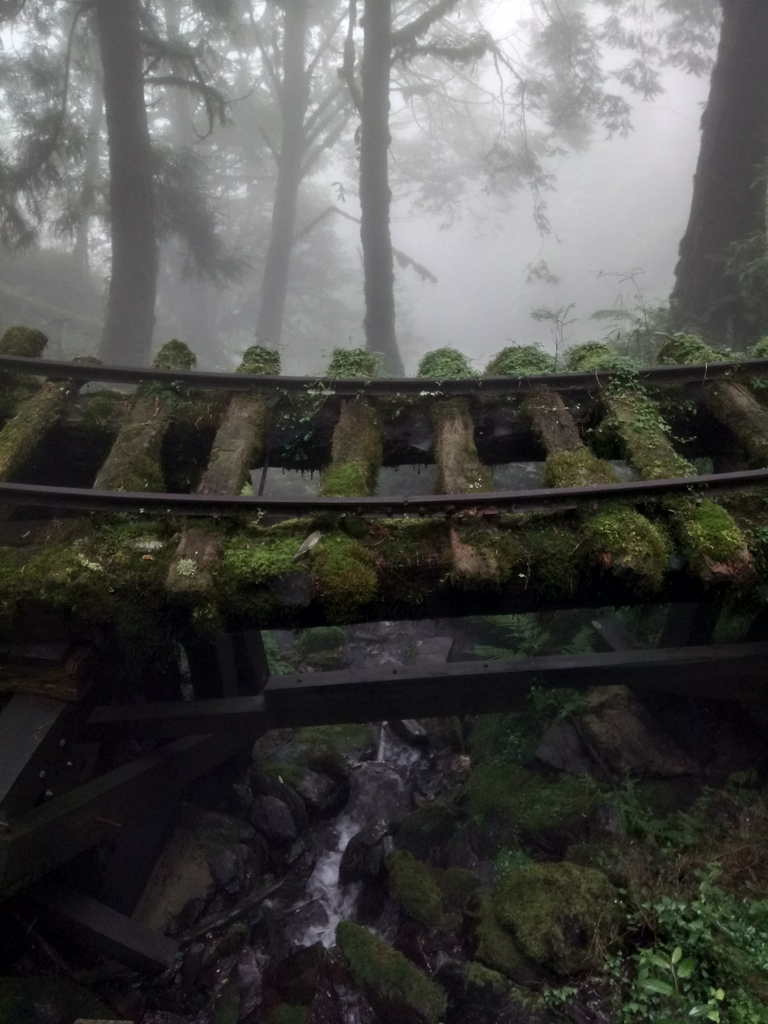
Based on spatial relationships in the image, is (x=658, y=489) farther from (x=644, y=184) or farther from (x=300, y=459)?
(x=644, y=184)

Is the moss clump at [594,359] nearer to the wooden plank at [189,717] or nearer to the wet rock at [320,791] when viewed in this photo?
the wooden plank at [189,717]

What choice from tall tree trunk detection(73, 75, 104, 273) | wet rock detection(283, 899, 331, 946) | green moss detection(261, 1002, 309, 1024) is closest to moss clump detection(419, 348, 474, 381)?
green moss detection(261, 1002, 309, 1024)

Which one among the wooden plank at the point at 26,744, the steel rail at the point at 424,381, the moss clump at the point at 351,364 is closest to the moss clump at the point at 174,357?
the steel rail at the point at 424,381

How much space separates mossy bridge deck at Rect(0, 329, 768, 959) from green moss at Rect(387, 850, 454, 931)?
49.8 inches

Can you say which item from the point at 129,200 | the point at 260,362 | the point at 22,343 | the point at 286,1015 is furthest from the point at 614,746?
the point at 129,200

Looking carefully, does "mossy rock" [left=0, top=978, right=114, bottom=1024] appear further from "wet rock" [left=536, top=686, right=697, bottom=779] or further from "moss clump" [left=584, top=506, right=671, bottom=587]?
"moss clump" [left=584, top=506, right=671, bottom=587]

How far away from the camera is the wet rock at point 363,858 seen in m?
5.32

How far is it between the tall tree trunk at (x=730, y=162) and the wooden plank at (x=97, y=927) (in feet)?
36.5

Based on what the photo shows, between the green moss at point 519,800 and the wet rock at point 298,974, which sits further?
the green moss at point 519,800

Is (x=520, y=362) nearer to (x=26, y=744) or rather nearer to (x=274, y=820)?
(x=26, y=744)

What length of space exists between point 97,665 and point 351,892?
126 inches

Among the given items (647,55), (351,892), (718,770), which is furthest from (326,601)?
(647,55)

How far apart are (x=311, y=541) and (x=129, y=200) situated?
554 inches

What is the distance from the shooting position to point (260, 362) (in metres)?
4.61
